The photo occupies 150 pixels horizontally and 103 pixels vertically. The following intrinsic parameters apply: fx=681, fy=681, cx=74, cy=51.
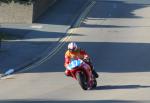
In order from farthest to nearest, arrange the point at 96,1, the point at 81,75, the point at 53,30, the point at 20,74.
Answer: the point at 96,1 < the point at 53,30 < the point at 20,74 < the point at 81,75

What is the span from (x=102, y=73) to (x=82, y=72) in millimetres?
4504

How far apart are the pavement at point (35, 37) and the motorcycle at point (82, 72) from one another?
5.59m

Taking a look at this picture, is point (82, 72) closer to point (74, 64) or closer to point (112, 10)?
point (74, 64)

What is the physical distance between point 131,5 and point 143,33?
1938 centimetres

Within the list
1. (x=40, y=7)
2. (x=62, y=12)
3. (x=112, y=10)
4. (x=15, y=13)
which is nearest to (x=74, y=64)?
(x=15, y=13)

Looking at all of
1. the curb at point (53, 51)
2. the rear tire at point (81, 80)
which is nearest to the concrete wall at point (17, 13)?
the curb at point (53, 51)

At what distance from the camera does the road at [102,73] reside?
21.2 metres

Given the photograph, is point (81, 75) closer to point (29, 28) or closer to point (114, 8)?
point (29, 28)

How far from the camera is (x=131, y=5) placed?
61.5m

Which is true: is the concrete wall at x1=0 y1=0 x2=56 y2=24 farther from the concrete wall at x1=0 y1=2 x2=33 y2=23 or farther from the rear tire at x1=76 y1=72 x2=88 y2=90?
the rear tire at x1=76 y1=72 x2=88 y2=90

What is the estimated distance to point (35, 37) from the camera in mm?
39406

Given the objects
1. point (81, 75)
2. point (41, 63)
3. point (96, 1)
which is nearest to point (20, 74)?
point (41, 63)

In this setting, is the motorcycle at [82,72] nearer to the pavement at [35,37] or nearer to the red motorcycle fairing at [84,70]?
the red motorcycle fairing at [84,70]

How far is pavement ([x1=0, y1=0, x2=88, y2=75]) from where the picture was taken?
30609mm
